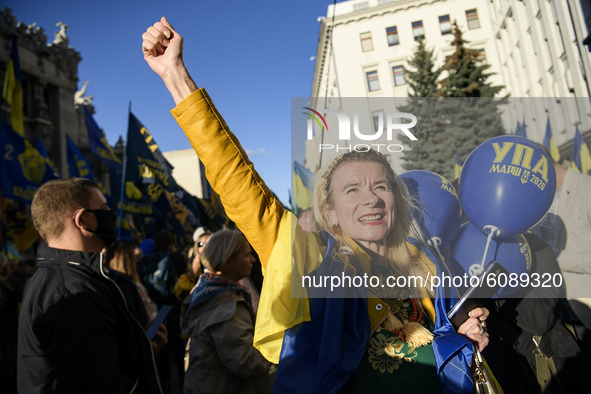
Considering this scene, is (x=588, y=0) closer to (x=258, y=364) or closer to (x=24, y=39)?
(x=258, y=364)

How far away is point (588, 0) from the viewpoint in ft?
34.7

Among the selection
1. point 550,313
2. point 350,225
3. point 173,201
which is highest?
point 173,201

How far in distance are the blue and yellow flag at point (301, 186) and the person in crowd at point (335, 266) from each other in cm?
4

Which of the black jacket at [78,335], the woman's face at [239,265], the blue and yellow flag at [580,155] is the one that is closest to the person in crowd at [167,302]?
the woman's face at [239,265]

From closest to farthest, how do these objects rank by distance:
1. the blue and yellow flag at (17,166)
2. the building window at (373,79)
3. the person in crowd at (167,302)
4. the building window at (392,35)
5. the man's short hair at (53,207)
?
the man's short hair at (53,207), the person in crowd at (167,302), the blue and yellow flag at (17,166), the building window at (373,79), the building window at (392,35)

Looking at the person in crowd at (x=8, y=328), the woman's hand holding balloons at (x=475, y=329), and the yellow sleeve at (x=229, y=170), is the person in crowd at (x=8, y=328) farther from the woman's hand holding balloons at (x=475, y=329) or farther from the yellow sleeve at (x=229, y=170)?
the woman's hand holding balloons at (x=475, y=329)

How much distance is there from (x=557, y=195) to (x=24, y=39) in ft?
93.9

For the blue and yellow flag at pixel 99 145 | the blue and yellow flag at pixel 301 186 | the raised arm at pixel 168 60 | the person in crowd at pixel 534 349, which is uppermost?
the blue and yellow flag at pixel 99 145

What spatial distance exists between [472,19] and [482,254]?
3349 cm

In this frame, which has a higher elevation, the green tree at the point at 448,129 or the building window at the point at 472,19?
the building window at the point at 472,19

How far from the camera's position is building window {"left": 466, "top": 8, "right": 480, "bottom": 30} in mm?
29734

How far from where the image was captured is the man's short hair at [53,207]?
2242 mm

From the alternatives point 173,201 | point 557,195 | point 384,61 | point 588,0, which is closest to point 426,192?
point 557,195

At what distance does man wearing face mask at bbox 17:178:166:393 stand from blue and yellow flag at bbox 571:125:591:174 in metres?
2.72
